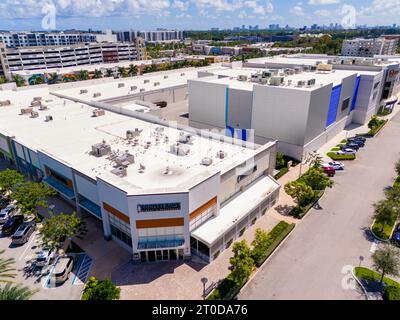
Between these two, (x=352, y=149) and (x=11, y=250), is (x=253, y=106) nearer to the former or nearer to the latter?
(x=352, y=149)

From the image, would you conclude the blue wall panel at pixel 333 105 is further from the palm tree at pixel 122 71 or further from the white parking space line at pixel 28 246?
the palm tree at pixel 122 71

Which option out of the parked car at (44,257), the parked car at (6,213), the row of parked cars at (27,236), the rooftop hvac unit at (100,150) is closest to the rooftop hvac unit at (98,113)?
the rooftop hvac unit at (100,150)

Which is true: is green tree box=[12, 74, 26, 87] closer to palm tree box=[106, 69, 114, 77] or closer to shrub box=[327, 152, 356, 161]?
palm tree box=[106, 69, 114, 77]

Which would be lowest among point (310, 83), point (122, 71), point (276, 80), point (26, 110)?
point (122, 71)

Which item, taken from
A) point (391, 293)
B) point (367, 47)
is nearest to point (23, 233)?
point (391, 293)

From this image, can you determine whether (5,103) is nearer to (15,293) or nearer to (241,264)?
(15,293)

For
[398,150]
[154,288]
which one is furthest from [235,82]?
[154,288]
